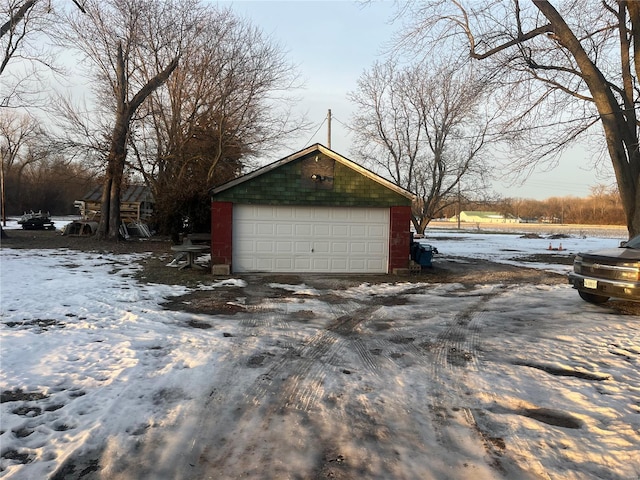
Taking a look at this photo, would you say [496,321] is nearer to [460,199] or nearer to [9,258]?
[9,258]

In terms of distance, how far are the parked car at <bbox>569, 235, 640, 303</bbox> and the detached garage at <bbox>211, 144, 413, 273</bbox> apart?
6209 millimetres

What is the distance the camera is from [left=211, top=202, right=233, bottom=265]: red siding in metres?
13.4

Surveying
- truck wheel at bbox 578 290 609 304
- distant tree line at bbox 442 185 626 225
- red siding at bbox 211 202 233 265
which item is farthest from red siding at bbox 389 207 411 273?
distant tree line at bbox 442 185 626 225

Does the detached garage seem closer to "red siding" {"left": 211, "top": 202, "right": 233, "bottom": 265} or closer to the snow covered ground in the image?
"red siding" {"left": 211, "top": 202, "right": 233, "bottom": 265}

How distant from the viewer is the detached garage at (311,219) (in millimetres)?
13547

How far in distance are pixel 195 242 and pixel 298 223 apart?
3800 mm

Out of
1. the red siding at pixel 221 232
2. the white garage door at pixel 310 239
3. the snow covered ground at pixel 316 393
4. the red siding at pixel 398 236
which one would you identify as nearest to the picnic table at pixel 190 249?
the red siding at pixel 221 232

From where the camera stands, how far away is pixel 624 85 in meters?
14.7

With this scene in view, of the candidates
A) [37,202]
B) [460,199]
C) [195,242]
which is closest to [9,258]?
[195,242]

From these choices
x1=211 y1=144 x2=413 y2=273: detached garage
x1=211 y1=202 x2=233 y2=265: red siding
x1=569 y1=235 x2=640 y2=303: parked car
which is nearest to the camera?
x1=569 y1=235 x2=640 y2=303: parked car

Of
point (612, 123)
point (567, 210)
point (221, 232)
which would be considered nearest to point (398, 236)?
point (221, 232)

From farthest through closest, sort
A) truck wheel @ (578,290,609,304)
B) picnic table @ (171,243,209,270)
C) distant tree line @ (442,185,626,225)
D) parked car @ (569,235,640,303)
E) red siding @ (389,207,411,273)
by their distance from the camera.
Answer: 1. distant tree line @ (442,185,626,225)
2. red siding @ (389,207,411,273)
3. picnic table @ (171,243,209,270)
4. truck wheel @ (578,290,609,304)
5. parked car @ (569,235,640,303)

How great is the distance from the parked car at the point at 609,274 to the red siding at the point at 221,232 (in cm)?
927

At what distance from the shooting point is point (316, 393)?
4430mm
